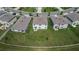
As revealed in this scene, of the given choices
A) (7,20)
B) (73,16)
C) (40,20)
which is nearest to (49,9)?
(40,20)

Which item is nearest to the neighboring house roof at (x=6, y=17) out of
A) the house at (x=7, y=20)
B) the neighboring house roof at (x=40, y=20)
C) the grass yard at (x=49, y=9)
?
the house at (x=7, y=20)

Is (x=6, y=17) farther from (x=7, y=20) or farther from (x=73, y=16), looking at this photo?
(x=73, y=16)

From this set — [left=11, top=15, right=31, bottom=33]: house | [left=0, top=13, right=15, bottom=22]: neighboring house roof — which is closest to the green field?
[left=11, top=15, right=31, bottom=33]: house

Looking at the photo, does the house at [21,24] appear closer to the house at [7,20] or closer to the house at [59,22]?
the house at [7,20]

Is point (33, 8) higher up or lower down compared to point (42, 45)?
higher up
